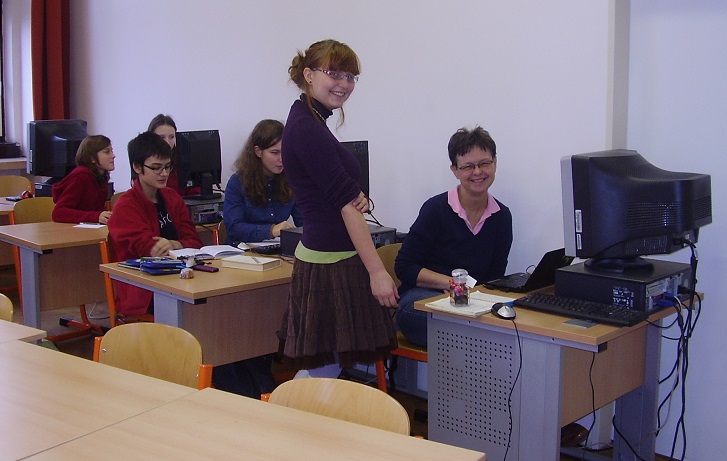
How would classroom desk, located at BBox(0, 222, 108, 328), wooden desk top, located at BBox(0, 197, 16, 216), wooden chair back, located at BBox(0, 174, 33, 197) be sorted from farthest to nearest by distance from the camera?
wooden chair back, located at BBox(0, 174, 33, 197) < wooden desk top, located at BBox(0, 197, 16, 216) < classroom desk, located at BBox(0, 222, 108, 328)

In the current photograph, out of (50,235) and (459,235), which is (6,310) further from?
(459,235)

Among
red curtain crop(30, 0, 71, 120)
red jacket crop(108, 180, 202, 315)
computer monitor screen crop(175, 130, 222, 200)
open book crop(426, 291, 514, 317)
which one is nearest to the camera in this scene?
open book crop(426, 291, 514, 317)

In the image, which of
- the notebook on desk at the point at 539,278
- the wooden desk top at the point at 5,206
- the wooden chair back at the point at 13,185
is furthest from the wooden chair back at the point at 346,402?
the wooden chair back at the point at 13,185

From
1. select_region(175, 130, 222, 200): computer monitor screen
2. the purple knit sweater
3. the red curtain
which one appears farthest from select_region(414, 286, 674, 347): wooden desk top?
the red curtain

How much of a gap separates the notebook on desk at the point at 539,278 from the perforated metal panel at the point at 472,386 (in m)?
0.31

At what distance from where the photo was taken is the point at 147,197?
3547 millimetres

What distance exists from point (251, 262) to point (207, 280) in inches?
9.5

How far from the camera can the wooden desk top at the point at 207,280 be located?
2.71 meters

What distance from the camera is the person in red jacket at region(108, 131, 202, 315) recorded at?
3.38 m

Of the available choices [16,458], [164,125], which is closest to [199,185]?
[164,125]

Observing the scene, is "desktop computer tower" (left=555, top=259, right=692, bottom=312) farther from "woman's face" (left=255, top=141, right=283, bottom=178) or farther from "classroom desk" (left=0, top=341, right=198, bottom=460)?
Result: "woman's face" (left=255, top=141, right=283, bottom=178)

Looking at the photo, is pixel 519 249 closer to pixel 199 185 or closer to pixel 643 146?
pixel 643 146

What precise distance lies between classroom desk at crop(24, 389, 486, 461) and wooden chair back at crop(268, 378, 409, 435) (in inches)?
2.4

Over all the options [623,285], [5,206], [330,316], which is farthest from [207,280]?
[5,206]
